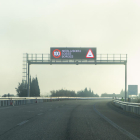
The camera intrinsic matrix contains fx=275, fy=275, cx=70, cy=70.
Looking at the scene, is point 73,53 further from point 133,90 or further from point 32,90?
point 32,90

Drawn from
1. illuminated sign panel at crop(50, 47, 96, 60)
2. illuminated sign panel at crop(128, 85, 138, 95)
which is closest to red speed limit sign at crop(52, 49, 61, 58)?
illuminated sign panel at crop(50, 47, 96, 60)

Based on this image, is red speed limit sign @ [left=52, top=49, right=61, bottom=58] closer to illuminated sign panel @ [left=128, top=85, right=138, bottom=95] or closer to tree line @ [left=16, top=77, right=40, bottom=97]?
illuminated sign panel @ [left=128, top=85, right=138, bottom=95]

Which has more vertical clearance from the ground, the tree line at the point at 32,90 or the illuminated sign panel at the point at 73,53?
the illuminated sign panel at the point at 73,53

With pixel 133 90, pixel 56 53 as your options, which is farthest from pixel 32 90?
A: pixel 56 53

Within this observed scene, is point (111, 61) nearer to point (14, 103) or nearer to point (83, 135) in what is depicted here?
point (14, 103)

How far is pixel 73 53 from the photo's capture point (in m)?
50.1

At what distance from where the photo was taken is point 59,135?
8.95 m

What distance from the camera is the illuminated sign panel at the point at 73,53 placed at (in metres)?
49.7

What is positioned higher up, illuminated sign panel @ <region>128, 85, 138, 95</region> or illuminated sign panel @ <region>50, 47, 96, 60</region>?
illuminated sign panel @ <region>50, 47, 96, 60</region>

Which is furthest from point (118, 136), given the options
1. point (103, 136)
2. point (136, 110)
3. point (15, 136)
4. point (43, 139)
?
point (136, 110)

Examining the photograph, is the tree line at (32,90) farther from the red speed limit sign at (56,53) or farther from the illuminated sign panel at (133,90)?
the red speed limit sign at (56,53)

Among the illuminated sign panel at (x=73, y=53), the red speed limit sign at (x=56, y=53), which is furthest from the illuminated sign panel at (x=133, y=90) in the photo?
the red speed limit sign at (x=56, y=53)

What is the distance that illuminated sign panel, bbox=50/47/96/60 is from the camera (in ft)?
163

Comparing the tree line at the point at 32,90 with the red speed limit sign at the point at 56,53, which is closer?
the red speed limit sign at the point at 56,53
